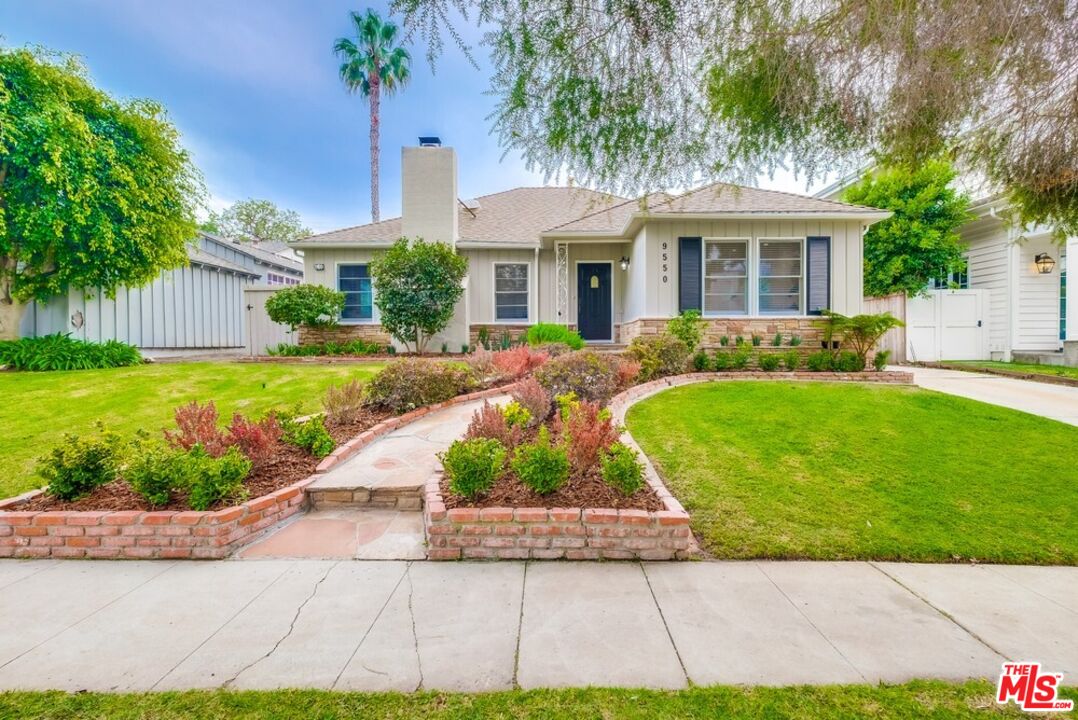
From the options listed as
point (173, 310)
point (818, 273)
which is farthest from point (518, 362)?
point (173, 310)

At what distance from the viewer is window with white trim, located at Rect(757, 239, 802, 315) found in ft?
32.7

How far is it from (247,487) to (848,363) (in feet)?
32.7

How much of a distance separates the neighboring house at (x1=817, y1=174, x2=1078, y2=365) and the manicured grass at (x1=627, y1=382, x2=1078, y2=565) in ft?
23.2

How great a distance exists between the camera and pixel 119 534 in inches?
115

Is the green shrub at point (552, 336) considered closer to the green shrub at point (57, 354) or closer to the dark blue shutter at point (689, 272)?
the dark blue shutter at point (689, 272)

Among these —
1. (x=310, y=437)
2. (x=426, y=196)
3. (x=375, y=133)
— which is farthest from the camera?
(x=375, y=133)

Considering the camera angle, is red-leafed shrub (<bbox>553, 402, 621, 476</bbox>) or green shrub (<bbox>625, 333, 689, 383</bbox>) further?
green shrub (<bbox>625, 333, 689, 383</bbox>)

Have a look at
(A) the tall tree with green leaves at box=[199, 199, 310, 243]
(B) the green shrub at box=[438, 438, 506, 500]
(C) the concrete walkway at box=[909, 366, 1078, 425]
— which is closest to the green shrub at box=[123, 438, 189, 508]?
(B) the green shrub at box=[438, 438, 506, 500]

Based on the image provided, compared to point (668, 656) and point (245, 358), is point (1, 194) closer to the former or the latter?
point (245, 358)

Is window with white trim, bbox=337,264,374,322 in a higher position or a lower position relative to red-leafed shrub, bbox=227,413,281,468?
higher

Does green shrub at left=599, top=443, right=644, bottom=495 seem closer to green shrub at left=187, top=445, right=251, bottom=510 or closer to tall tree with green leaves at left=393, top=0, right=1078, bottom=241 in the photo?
tall tree with green leaves at left=393, top=0, right=1078, bottom=241

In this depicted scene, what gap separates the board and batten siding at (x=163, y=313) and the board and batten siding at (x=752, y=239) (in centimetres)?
1161

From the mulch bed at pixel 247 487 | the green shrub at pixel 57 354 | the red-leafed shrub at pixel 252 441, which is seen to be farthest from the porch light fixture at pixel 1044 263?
the green shrub at pixel 57 354

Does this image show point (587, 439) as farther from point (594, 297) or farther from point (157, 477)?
point (594, 297)
